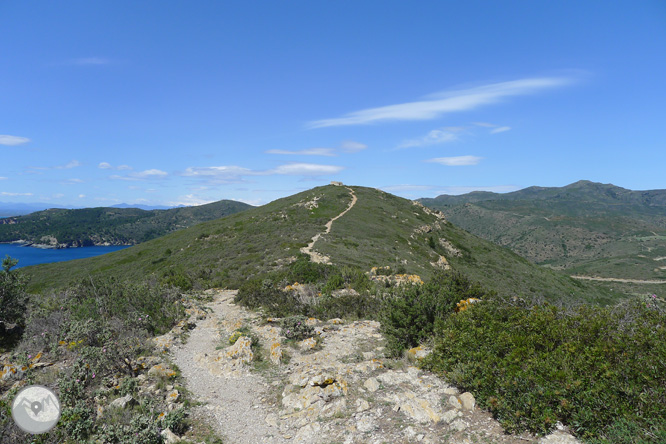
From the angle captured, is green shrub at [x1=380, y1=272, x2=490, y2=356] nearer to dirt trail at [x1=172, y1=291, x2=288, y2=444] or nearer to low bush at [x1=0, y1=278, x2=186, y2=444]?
dirt trail at [x1=172, y1=291, x2=288, y2=444]

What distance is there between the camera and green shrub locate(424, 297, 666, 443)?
4957 millimetres

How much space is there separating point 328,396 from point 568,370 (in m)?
5.18

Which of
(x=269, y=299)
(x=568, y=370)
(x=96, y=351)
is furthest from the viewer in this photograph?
(x=269, y=299)

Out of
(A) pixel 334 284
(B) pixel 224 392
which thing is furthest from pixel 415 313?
(A) pixel 334 284

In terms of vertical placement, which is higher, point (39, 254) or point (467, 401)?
point (467, 401)

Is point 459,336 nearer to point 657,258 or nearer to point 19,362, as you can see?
point 19,362

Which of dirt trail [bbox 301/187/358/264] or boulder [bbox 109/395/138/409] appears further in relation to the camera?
dirt trail [bbox 301/187/358/264]

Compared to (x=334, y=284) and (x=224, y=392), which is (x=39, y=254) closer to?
(x=334, y=284)

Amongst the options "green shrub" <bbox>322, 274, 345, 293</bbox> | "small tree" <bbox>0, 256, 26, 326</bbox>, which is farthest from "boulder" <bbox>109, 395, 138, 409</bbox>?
"green shrub" <bbox>322, 274, 345, 293</bbox>

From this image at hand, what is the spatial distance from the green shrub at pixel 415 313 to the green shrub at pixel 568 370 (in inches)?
78.8

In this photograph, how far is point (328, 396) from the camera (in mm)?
7605

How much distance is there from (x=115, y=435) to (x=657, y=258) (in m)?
190

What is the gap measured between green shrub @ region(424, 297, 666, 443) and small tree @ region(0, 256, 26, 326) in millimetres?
14686

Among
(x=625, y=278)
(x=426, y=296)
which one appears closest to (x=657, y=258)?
(x=625, y=278)
